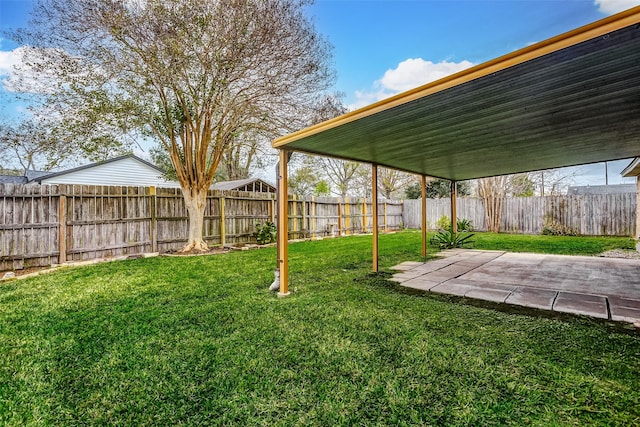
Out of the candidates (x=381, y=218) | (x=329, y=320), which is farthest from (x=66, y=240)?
(x=381, y=218)

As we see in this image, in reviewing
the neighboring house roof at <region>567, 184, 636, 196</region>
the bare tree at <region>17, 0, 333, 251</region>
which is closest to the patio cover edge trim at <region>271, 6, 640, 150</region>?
the bare tree at <region>17, 0, 333, 251</region>

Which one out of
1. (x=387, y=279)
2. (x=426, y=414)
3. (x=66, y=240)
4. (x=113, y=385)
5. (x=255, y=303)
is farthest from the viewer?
(x=66, y=240)

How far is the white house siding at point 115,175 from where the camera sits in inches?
492

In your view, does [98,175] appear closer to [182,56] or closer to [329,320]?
[182,56]

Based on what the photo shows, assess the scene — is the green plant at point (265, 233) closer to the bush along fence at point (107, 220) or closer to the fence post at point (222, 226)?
the bush along fence at point (107, 220)

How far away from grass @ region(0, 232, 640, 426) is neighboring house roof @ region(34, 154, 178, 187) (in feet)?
34.5

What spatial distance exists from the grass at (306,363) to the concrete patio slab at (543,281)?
1.55 ft

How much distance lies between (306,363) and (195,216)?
20.0 ft

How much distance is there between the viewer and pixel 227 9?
5980 millimetres

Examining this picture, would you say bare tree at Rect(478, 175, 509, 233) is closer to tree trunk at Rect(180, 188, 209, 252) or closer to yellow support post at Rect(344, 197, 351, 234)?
yellow support post at Rect(344, 197, 351, 234)

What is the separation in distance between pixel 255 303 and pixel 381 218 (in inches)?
436

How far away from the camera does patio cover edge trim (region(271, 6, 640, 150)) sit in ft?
4.80

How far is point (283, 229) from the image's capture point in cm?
362

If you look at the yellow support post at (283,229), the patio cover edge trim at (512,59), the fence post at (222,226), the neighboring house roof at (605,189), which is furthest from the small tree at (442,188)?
the patio cover edge trim at (512,59)
